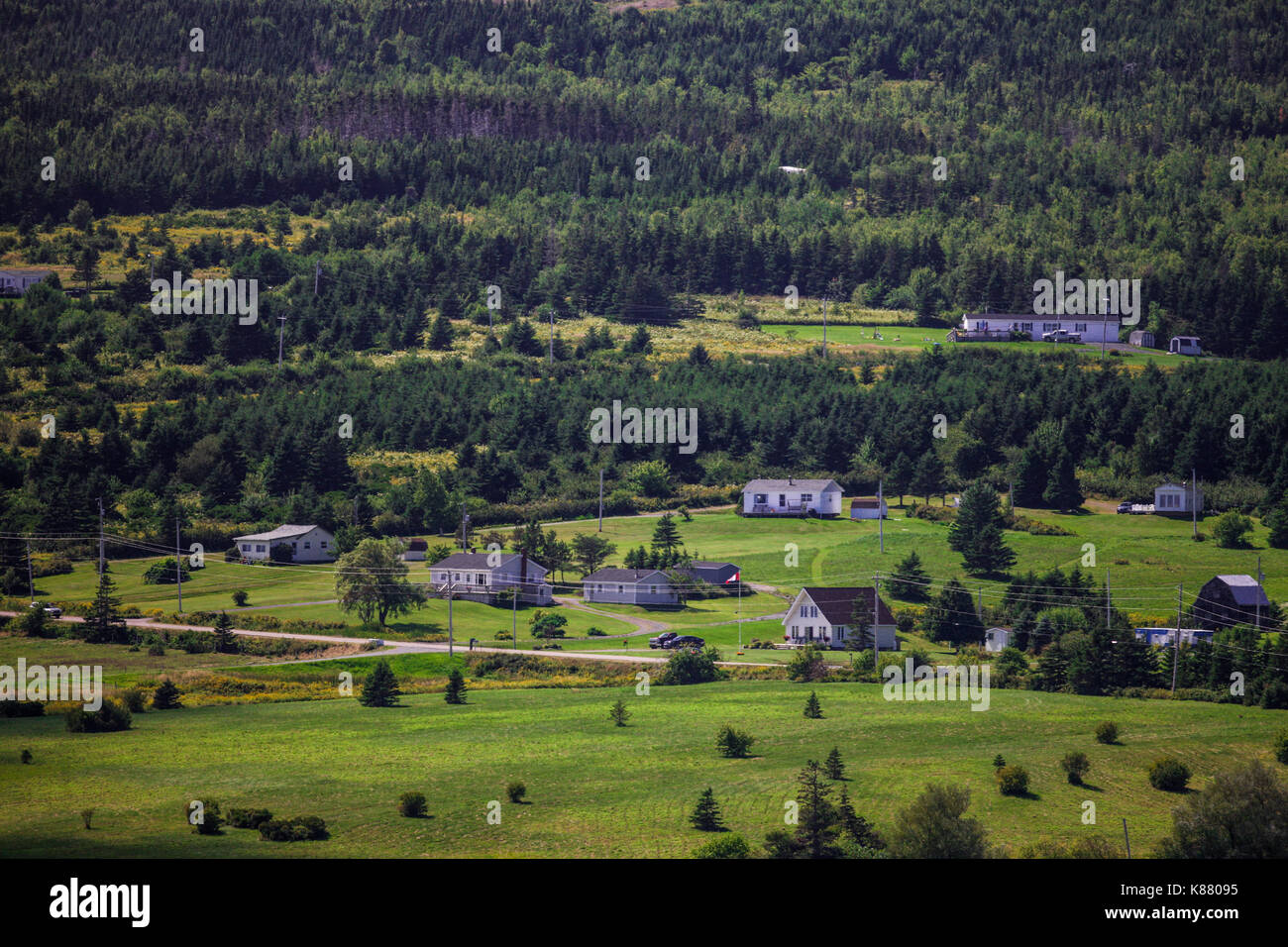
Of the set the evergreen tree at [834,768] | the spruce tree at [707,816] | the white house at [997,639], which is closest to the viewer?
the spruce tree at [707,816]

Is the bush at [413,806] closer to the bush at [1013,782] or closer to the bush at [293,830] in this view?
the bush at [293,830]

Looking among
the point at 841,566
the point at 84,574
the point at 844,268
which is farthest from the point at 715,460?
the point at 844,268

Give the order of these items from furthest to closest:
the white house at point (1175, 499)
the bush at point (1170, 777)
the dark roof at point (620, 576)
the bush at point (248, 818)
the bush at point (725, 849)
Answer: the white house at point (1175, 499) → the dark roof at point (620, 576) → the bush at point (1170, 777) → the bush at point (248, 818) → the bush at point (725, 849)

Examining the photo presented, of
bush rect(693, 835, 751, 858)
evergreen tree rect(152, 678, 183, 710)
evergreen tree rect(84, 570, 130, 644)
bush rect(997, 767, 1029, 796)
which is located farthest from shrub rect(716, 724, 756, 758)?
evergreen tree rect(84, 570, 130, 644)

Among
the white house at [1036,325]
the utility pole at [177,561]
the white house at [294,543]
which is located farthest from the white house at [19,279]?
the white house at [1036,325]

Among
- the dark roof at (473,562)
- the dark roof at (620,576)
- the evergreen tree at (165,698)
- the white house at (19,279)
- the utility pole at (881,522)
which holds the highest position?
the white house at (19,279)
